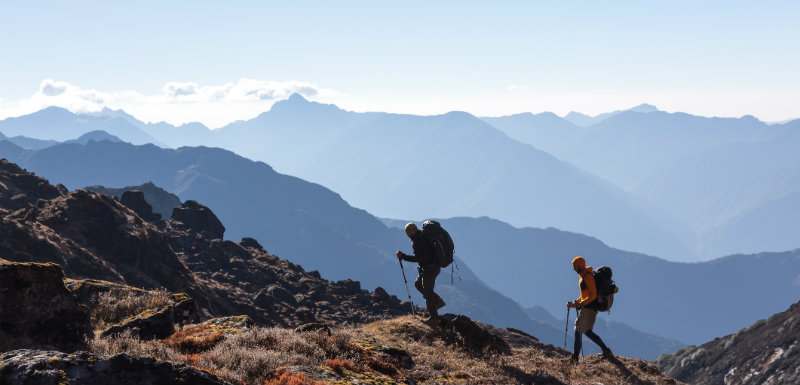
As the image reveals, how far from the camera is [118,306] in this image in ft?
35.8

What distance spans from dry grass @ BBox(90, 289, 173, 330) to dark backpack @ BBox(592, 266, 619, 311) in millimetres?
9899

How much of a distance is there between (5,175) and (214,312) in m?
34.6

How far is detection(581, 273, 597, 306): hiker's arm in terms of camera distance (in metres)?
13.2

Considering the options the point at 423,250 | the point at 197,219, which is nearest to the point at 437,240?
the point at 423,250

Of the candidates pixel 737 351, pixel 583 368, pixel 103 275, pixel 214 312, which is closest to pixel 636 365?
pixel 583 368

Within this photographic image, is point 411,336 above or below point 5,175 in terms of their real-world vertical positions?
below

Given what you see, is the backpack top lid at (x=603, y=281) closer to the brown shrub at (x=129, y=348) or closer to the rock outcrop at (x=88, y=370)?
the brown shrub at (x=129, y=348)

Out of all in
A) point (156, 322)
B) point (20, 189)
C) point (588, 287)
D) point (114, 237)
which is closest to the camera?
point (156, 322)

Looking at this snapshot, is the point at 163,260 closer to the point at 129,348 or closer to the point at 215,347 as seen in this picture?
the point at 215,347

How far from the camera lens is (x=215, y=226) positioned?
7006 cm

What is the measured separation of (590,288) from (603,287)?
0.49m

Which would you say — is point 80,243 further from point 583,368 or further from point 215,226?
point 583,368

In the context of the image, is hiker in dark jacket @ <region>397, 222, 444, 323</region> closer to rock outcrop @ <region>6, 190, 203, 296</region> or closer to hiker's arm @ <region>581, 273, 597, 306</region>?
hiker's arm @ <region>581, 273, 597, 306</region>

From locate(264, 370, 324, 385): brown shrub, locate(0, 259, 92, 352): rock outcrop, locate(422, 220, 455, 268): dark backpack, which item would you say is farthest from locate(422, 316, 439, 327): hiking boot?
locate(0, 259, 92, 352): rock outcrop
